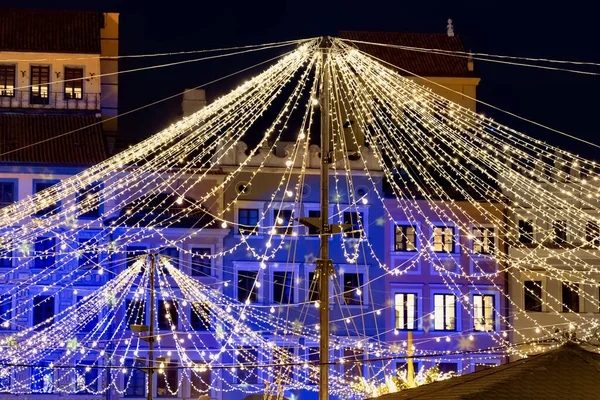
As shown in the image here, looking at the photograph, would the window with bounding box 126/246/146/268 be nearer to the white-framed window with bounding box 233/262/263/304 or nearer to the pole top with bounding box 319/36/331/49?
the white-framed window with bounding box 233/262/263/304

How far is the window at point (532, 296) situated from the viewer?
47438 mm

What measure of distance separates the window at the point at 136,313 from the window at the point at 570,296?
49.9 ft

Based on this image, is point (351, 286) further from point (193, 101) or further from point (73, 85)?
point (73, 85)

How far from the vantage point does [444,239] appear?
156 ft

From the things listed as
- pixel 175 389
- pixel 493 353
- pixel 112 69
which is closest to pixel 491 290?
pixel 493 353

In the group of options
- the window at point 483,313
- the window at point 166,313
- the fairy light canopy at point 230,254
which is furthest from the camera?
the window at point 483,313

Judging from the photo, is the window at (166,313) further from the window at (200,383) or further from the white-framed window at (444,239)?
Result: the white-framed window at (444,239)

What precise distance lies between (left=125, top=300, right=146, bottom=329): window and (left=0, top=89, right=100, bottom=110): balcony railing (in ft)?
24.8

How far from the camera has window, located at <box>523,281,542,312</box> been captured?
47.4 metres

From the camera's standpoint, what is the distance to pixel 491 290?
47.8 m

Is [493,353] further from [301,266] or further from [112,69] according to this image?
[112,69]

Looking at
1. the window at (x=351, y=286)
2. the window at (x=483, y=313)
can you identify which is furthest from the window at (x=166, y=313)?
the window at (x=483, y=313)

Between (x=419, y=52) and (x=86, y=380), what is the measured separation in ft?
59.8

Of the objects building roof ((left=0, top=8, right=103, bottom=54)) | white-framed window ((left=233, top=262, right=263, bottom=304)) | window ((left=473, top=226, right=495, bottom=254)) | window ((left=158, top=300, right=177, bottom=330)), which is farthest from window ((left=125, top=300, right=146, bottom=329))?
window ((left=473, top=226, right=495, bottom=254))
